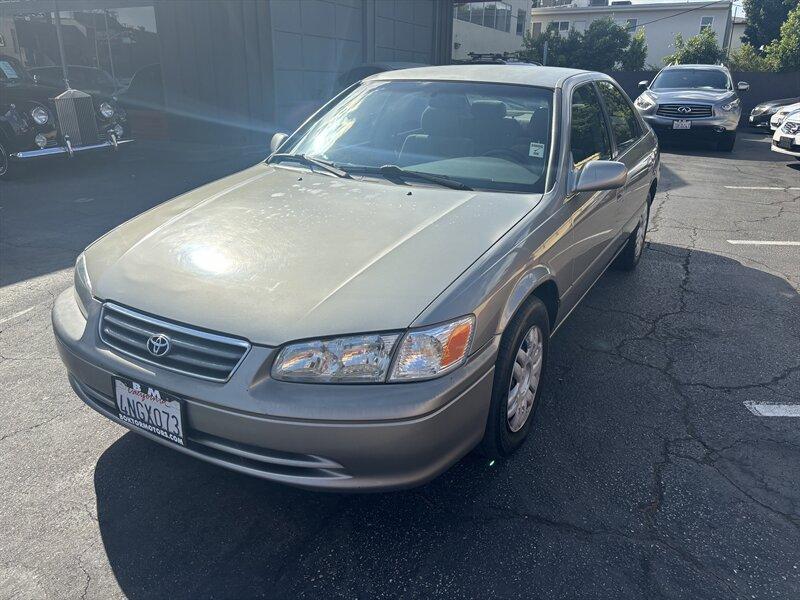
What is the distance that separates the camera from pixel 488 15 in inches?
1399

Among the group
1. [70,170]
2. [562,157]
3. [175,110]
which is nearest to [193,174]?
[70,170]

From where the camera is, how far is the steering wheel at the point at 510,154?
3.23 metres

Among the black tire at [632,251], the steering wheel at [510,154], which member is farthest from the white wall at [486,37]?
the steering wheel at [510,154]

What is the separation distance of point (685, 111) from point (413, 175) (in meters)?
10.8

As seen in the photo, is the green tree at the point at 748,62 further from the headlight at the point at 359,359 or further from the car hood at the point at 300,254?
the headlight at the point at 359,359

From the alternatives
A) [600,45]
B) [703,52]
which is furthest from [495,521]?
[600,45]

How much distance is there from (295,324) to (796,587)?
192 centimetres

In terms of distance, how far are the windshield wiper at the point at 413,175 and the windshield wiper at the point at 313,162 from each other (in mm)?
75

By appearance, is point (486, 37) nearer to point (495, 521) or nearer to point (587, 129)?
point (587, 129)

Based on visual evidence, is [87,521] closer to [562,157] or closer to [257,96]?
[562,157]

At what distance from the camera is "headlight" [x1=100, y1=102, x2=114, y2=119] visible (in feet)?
33.3

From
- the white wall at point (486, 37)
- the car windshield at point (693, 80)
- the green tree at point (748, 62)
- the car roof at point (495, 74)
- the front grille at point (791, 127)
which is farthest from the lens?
the white wall at point (486, 37)

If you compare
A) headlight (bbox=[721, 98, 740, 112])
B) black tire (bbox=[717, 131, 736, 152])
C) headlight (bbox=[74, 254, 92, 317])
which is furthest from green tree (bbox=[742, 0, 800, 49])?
headlight (bbox=[74, 254, 92, 317])

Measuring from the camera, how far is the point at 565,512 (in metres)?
2.51
